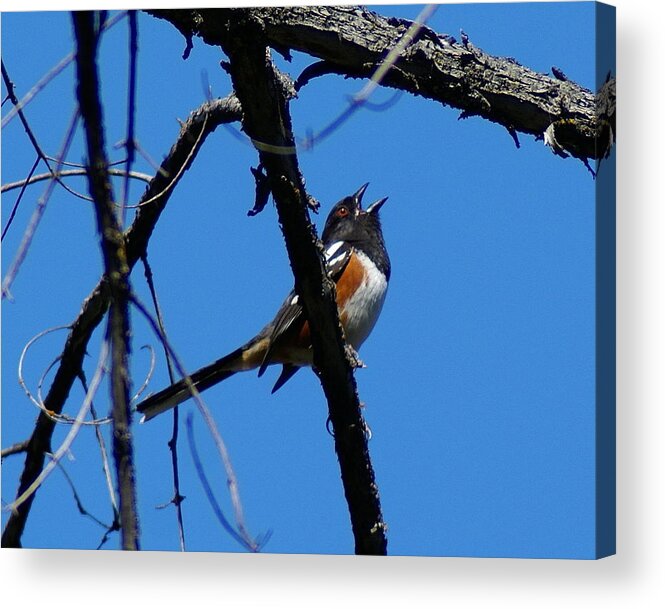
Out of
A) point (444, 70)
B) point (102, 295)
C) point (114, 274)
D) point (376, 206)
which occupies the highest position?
point (444, 70)

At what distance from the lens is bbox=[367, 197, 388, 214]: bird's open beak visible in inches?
111

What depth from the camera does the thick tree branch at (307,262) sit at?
7.09 feet

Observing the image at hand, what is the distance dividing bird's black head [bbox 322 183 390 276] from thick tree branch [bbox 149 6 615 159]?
32 centimetres

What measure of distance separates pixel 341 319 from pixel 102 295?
2.16 feet

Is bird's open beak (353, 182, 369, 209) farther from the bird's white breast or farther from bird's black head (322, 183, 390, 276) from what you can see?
the bird's white breast

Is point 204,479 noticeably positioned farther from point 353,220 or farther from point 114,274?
point 114,274

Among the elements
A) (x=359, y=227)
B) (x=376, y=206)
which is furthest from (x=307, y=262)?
(x=359, y=227)

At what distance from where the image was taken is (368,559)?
280 cm

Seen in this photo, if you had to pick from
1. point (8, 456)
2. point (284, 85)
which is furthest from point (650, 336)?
point (8, 456)

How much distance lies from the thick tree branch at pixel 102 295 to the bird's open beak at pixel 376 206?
418 millimetres

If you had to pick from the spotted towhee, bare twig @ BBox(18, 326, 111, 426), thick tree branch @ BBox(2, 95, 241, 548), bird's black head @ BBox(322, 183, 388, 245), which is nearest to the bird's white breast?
the spotted towhee

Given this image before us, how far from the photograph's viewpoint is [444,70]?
8.87ft

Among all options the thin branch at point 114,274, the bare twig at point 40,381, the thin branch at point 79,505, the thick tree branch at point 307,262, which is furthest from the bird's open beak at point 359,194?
the thin branch at point 114,274

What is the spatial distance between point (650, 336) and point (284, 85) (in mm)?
1085
